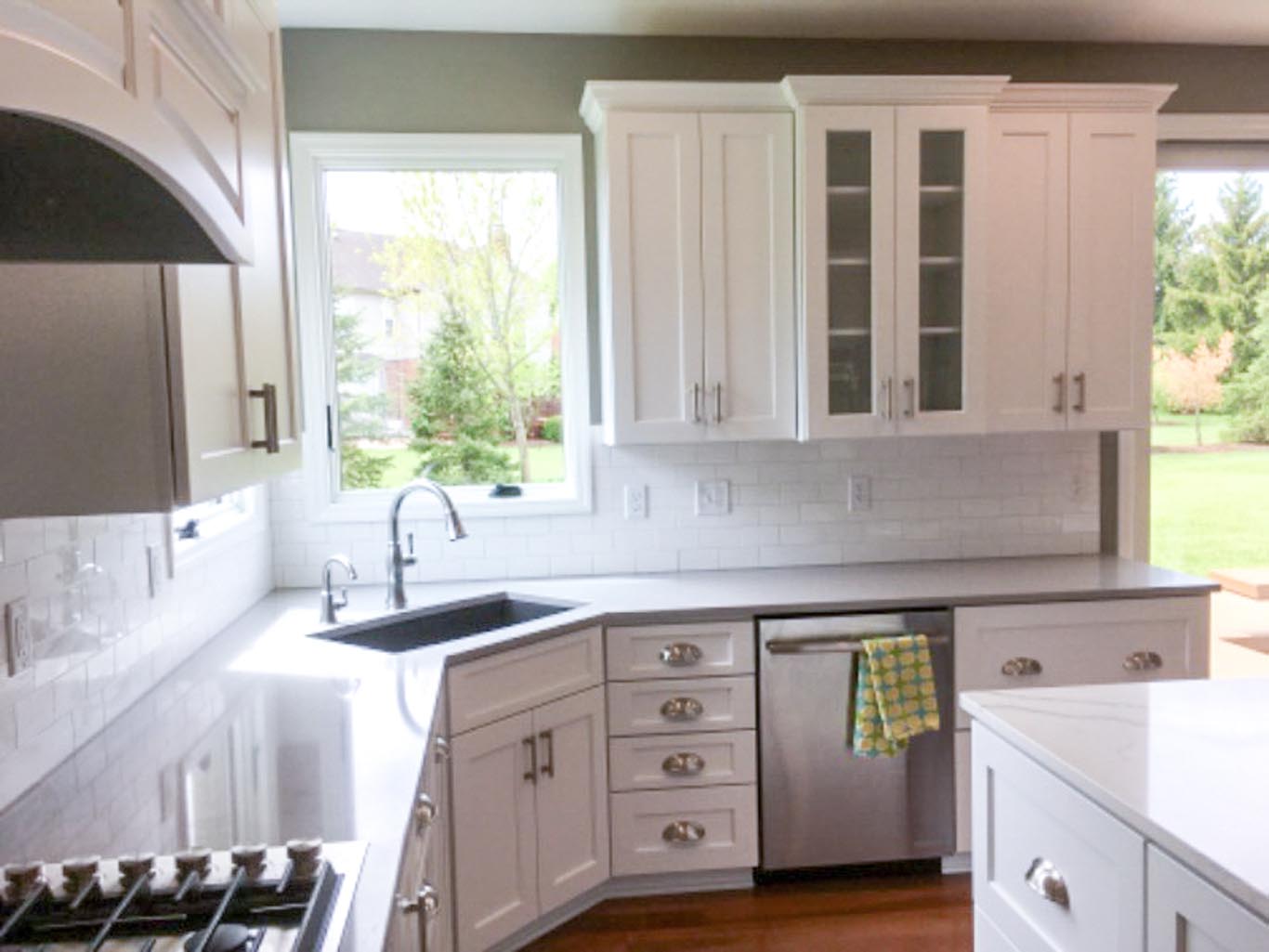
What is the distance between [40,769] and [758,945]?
6.09ft

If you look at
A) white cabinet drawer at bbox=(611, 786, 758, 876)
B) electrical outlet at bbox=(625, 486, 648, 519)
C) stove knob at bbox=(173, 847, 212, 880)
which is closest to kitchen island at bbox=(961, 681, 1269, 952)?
stove knob at bbox=(173, 847, 212, 880)

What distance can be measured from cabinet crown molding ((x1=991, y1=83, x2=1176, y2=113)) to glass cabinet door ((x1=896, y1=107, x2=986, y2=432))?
0.50 feet

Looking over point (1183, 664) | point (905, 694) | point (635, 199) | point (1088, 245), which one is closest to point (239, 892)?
point (905, 694)

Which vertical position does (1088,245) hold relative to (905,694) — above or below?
above

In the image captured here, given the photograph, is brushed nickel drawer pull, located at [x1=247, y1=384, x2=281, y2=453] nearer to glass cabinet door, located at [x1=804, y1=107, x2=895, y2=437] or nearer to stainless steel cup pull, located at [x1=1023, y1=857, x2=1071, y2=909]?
stainless steel cup pull, located at [x1=1023, y1=857, x2=1071, y2=909]

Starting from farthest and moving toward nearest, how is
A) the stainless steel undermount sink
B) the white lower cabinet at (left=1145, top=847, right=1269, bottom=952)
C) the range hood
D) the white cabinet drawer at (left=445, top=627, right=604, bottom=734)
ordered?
1. the stainless steel undermount sink
2. the white cabinet drawer at (left=445, top=627, right=604, bottom=734)
3. the white lower cabinet at (left=1145, top=847, right=1269, bottom=952)
4. the range hood

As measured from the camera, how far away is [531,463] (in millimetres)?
3457

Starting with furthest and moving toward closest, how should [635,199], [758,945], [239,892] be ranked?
[635,199] → [758,945] → [239,892]

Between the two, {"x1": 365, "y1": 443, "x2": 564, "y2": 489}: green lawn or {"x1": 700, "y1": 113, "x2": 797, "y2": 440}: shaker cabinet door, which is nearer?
{"x1": 700, "y1": 113, "x2": 797, "y2": 440}: shaker cabinet door

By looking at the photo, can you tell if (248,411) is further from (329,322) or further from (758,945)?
(758,945)

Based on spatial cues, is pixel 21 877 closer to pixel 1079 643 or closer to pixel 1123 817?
pixel 1123 817

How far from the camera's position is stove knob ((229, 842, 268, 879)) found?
1.14 m

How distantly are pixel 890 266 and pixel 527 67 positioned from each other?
4.45 feet

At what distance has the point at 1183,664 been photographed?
9.98ft
